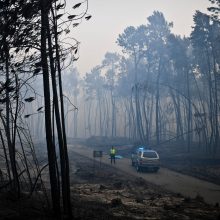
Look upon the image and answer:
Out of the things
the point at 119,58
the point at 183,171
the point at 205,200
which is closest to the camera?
the point at 205,200

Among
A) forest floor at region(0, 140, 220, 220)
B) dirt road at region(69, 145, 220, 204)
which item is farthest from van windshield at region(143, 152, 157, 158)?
forest floor at region(0, 140, 220, 220)

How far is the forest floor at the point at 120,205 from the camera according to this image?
11.2 meters

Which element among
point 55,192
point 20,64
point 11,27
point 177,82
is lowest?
point 55,192

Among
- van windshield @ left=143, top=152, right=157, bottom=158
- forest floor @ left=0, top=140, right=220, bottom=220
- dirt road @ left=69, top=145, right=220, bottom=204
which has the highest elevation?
van windshield @ left=143, top=152, right=157, bottom=158

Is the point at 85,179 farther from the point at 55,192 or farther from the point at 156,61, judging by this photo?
the point at 156,61

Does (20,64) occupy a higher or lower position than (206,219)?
higher

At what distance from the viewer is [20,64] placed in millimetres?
9203

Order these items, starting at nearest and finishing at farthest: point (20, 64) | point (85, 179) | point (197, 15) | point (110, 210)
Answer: point (20, 64) < point (110, 210) < point (85, 179) < point (197, 15)

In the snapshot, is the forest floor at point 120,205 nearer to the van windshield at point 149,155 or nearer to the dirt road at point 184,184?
the dirt road at point 184,184

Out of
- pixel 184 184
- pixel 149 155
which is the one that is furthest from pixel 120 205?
pixel 149 155

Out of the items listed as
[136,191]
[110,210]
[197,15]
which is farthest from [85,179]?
[197,15]

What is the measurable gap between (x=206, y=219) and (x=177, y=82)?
40777mm

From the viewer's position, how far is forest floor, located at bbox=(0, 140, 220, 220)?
11.2 m

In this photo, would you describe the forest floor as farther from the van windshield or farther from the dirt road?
the van windshield
